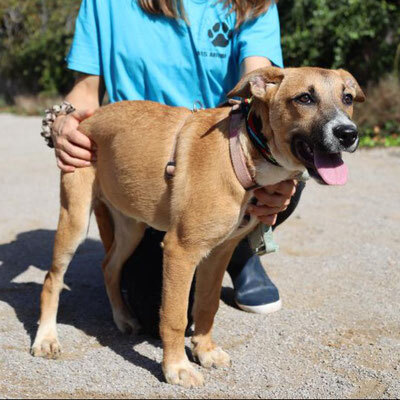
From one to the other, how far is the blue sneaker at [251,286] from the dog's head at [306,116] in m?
1.43

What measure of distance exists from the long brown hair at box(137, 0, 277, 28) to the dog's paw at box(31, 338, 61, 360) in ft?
7.27

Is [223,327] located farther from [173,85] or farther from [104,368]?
[173,85]

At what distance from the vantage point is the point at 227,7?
4.00 metres

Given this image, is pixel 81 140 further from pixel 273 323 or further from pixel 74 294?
pixel 273 323

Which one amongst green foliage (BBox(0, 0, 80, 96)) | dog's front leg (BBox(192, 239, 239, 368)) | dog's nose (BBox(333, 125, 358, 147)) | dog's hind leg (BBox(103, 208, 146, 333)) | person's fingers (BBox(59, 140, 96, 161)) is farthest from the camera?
green foliage (BBox(0, 0, 80, 96))

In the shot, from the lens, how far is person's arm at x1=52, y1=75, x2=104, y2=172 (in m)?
3.58

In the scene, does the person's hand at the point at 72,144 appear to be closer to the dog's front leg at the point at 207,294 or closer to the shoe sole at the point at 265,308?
the dog's front leg at the point at 207,294

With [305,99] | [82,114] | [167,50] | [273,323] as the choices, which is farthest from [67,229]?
[305,99]

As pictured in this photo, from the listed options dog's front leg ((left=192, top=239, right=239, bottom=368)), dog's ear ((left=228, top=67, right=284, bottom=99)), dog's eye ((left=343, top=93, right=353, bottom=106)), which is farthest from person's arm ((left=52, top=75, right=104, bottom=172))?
dog's eye ((left=343, top=93, right=353, bottom=106))

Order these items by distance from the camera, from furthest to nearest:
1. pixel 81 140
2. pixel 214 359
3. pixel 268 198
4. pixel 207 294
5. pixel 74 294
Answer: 1. pixel 74 294
2. pixel 81 140
3. pixel 207 294
4. pixel 214 359
5. pixel 268 198

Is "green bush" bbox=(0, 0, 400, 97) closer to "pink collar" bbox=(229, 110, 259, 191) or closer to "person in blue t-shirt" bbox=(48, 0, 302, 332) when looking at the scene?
"person in blue t-shirt" bbox=(48, 0, 302, 332)

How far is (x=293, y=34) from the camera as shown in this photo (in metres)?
12.2

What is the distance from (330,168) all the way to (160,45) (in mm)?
1697

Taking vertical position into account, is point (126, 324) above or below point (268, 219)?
below
